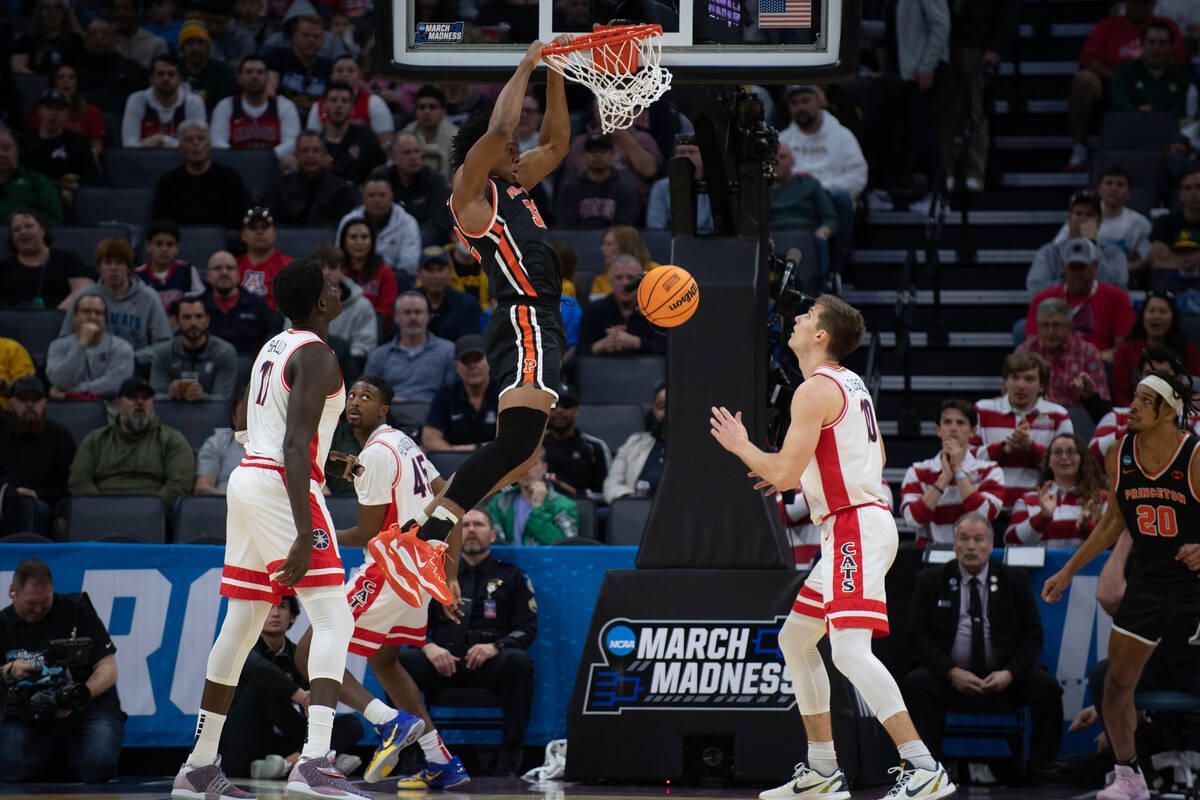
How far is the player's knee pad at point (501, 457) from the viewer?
709 cm

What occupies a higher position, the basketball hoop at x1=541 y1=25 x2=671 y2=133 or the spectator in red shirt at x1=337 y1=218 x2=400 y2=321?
the basketball hoop at x1=541 y1=25 x2=671 y2=133

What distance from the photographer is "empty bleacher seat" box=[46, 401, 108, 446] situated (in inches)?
468

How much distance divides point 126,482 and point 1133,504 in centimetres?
673

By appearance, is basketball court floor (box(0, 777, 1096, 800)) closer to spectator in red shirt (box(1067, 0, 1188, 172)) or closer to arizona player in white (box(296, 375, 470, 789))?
arizona player in white (box(296, 375, 470, 789))

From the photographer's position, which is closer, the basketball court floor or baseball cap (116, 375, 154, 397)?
the basketball court floor

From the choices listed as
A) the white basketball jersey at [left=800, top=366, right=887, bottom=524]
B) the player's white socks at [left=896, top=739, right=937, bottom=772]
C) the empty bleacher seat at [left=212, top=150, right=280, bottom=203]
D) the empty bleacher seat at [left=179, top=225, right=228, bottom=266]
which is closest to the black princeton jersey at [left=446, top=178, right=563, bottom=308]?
the white basketball jersey at [left=800, top=366, right=887, bottom=524]

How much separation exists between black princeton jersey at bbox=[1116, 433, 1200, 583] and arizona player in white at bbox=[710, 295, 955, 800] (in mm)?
2197

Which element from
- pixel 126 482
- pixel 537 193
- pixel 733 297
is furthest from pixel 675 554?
pixel 537 193

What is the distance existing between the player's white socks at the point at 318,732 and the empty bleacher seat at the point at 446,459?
13.6 ft

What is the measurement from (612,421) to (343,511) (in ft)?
7.58

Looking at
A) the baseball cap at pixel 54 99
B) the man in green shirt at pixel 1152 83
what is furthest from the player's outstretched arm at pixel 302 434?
the man in green shirt at pixel 1152 83

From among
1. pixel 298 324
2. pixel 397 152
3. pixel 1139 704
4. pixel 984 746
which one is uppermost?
pixel 397 152

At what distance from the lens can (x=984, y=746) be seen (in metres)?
9.40

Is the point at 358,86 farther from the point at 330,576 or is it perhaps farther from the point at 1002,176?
the point at 330,576
